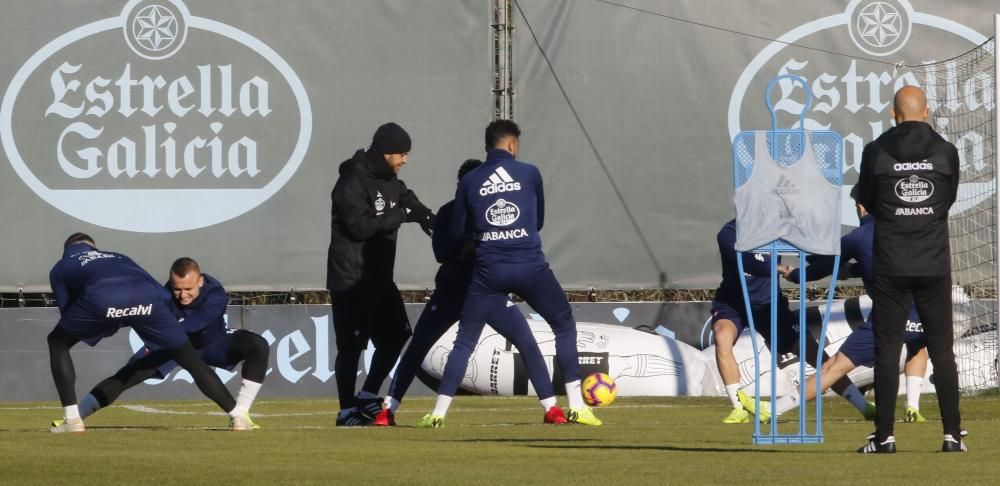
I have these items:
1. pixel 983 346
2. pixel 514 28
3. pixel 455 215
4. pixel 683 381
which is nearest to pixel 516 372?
pixel 683 381

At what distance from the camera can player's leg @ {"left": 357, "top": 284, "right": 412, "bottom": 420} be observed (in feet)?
38.1

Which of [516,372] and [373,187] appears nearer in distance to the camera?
[373,187]

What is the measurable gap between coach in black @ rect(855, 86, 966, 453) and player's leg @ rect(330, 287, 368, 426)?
4.43 meters

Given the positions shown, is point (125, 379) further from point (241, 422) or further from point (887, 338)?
point (887, 338)

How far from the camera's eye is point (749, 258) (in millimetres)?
12094

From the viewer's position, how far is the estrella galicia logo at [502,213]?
34.0 feet

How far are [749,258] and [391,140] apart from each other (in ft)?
8.82

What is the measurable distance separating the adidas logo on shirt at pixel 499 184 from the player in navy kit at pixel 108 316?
81.0 inches

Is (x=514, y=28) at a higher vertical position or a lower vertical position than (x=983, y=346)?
higher

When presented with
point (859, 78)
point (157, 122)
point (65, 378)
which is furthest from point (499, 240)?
point (859, 78)

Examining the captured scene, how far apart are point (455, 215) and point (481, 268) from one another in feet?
1.23

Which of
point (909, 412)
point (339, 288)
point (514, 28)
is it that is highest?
point (514, 28)

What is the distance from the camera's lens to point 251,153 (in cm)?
1622

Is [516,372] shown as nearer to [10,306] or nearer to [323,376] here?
[323,376]
